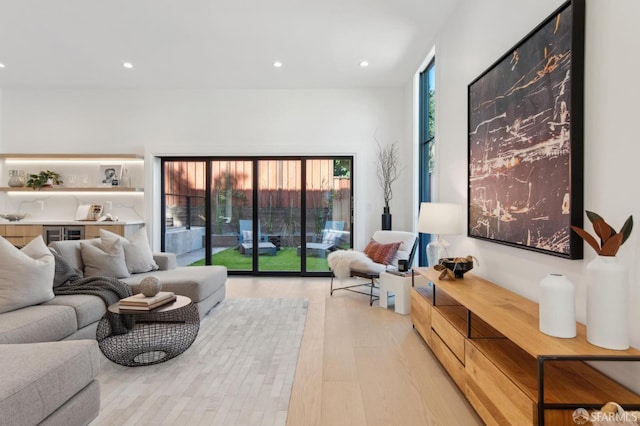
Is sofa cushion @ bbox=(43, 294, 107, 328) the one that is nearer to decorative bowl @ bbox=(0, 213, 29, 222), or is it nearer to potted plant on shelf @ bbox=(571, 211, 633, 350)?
potted plant on shelf @ bbox=(571, 211, 633, 350)

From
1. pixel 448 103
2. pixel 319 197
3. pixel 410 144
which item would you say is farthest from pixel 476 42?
pixel 319 197

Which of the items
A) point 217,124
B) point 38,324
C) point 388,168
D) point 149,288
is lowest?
point 38,324

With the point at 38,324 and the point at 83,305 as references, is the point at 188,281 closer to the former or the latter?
the point at 83,305

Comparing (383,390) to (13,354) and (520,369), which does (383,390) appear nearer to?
(520,369)

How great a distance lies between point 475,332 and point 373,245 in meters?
2.69

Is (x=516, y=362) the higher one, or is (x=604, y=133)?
(x=604, y=133)

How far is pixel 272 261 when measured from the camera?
5.88m

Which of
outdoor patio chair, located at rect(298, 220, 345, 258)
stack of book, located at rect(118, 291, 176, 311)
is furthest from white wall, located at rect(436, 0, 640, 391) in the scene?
outdoor patio chair, located at rect(298, 220, 345, 258)

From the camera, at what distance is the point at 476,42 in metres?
2.98

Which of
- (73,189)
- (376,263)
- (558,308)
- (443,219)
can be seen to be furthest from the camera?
(73,189)

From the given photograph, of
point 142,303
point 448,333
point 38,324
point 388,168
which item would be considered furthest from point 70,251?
point 388,168

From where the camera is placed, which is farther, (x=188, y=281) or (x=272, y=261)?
(x=272, y=261)

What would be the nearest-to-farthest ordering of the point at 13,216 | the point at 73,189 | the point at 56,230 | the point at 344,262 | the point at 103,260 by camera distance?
the point at 103,260, the point at 344,262, the point at 56,230, the point at 13,216, the point at 73,189

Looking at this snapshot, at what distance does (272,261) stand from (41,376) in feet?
14.6
